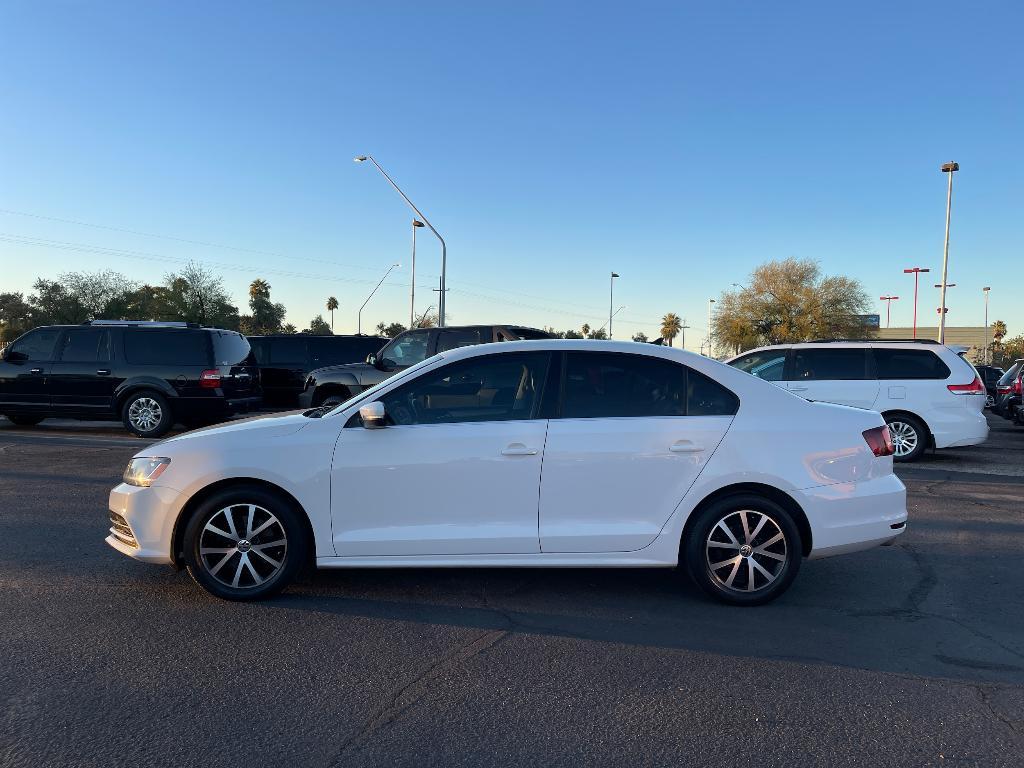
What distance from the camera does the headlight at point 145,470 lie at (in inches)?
179

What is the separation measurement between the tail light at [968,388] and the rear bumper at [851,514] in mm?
7131

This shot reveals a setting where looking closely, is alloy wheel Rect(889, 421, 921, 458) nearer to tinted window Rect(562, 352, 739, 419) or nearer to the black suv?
tinted window Rect(562, 352, 739, 419)

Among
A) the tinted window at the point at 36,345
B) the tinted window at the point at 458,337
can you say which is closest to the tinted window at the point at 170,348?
the tinted window at the point at 36,345

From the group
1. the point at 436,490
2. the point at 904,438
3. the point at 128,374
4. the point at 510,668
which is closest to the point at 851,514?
the point at 510,668

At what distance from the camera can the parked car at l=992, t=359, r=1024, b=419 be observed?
15555 millimetres

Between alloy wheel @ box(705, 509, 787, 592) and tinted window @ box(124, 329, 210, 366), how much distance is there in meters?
10.1

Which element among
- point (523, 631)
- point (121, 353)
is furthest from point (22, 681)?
point (121, 353)

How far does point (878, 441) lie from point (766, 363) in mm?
7329

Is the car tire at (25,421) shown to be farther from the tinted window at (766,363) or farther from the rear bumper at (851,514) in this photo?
the rear bumper at (851,514)

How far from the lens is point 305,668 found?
144 inches

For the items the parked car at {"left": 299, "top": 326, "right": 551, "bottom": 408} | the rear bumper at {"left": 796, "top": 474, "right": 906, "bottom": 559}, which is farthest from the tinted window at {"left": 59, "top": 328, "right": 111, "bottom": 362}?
the rear bumper at {"left": 796, "top": 474, "right": 906, "bottom": 559}

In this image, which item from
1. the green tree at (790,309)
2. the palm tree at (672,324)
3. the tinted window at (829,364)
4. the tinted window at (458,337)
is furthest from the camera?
the palm tree at (672,324)

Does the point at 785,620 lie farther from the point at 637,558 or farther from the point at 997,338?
the point at 997,338

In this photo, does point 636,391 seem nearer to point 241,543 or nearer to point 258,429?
point 258,429
